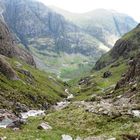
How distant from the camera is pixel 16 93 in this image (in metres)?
152

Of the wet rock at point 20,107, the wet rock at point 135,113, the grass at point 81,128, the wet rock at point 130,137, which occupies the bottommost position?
the wet rock at point 20,107

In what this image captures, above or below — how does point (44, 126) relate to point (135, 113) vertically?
below

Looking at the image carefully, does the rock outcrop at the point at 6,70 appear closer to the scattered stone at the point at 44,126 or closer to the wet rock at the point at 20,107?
the wet rock at the point at 20,107

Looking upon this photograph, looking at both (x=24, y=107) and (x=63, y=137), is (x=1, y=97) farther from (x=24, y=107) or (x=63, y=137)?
(x=63, y=137)

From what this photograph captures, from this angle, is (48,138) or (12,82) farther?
(12,82)

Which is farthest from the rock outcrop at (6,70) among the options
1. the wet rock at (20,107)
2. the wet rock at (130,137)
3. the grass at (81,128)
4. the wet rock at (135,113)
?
the wet rock at (130,137)

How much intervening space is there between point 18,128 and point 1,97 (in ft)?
251

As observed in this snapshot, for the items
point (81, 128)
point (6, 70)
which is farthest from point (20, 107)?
point (81, 128)

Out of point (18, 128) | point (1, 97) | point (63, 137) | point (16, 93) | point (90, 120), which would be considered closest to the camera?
point (63, 137)

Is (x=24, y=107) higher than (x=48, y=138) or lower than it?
lower

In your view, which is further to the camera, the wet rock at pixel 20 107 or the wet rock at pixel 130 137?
the wet rock at pixel 20 107

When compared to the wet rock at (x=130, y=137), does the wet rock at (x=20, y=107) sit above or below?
below

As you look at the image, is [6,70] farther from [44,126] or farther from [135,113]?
[135,113]

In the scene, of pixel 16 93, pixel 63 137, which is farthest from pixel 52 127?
pixel 16 93
